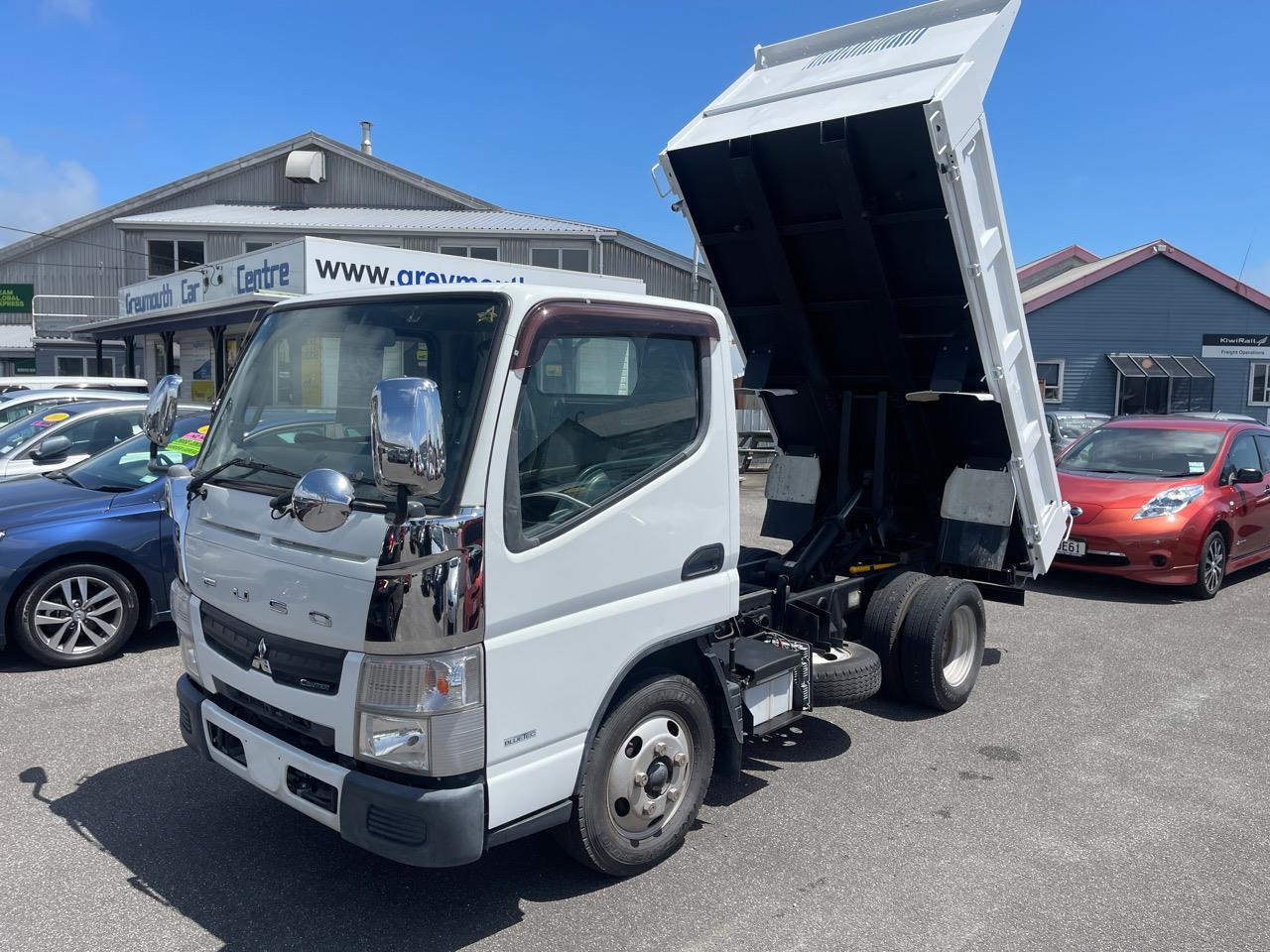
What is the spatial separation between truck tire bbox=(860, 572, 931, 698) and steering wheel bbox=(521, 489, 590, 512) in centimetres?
271

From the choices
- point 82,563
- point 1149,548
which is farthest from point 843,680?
point 1149,548

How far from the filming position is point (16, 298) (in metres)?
31.7

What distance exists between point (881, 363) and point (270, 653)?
3907mm

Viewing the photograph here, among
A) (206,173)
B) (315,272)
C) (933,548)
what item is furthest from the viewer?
(206,173)

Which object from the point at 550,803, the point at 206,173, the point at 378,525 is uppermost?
the point at 206,173

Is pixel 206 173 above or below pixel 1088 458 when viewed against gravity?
above

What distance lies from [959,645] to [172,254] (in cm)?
2755

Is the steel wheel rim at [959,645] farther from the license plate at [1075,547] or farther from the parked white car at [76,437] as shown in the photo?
the parked white car at [76,437]

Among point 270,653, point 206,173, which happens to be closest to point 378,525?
point 270,653

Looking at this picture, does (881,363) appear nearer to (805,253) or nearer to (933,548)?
(805,253)

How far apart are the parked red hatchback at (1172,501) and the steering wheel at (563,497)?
641cm

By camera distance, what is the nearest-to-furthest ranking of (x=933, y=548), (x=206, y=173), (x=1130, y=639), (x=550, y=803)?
(x=550, y=803) < (x=933, y=548) < (x=1130, y=639) < (x=206, y=173)

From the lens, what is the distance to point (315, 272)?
1437cm

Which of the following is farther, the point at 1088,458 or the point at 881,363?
the point at 1088,458
